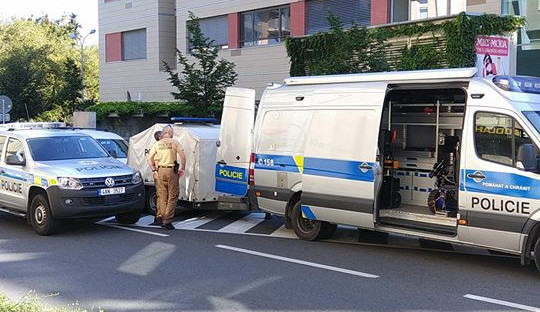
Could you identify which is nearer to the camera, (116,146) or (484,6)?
(116,146)

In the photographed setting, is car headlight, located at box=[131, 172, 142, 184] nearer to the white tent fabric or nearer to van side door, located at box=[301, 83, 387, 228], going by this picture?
the white tent fabric

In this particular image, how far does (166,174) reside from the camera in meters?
11.0

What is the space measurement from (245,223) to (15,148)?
4446 mm

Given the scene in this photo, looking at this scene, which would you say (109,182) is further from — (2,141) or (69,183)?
(2,141)

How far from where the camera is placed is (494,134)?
7609 mm

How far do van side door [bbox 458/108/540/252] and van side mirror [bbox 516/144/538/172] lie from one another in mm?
42

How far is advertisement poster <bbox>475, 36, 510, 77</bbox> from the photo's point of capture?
11148mm

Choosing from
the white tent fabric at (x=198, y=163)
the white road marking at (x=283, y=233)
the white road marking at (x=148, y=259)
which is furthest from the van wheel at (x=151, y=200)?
Result: the white road marking at (x=148, y=259)

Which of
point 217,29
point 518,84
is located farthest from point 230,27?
point 518,84

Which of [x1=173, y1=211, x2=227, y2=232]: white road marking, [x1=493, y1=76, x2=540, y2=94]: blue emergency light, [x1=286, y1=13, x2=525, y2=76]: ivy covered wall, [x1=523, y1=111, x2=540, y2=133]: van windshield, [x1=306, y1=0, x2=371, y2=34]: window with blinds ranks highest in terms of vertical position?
[x1=306, y1=0, x2=371, y2=34]: window with blinds

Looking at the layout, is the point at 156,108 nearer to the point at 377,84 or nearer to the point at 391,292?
the point at 377,84

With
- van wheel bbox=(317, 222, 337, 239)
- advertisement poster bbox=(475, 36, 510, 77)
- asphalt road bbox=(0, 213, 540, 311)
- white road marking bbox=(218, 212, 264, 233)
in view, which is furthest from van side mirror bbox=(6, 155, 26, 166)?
advertisement poster bbox=(475, 36, 510, 77)

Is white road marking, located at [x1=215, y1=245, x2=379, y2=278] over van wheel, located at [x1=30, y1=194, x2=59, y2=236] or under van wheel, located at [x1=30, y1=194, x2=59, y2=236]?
under

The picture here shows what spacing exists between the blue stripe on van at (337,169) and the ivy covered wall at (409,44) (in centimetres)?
741
